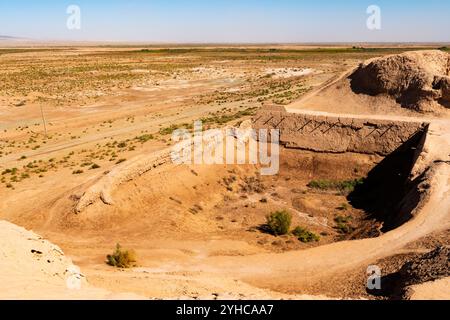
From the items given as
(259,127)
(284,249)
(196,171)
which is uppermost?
(259,127)

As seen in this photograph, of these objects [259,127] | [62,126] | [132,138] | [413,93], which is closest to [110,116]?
[62,126]

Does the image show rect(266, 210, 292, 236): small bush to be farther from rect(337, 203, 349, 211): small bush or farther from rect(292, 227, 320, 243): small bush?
rect(337, 203, 349, 211): small bush

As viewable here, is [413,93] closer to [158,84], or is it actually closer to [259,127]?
[259,127]

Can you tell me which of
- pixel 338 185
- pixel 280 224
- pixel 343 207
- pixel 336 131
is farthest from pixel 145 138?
pixel 280 224

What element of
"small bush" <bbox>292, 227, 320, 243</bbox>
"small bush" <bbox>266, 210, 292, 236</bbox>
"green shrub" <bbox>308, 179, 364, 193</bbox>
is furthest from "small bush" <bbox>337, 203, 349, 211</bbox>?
"small bush" <bbox>266, 210, 292, 236</bbox>

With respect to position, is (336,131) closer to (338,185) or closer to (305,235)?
(338,185)
